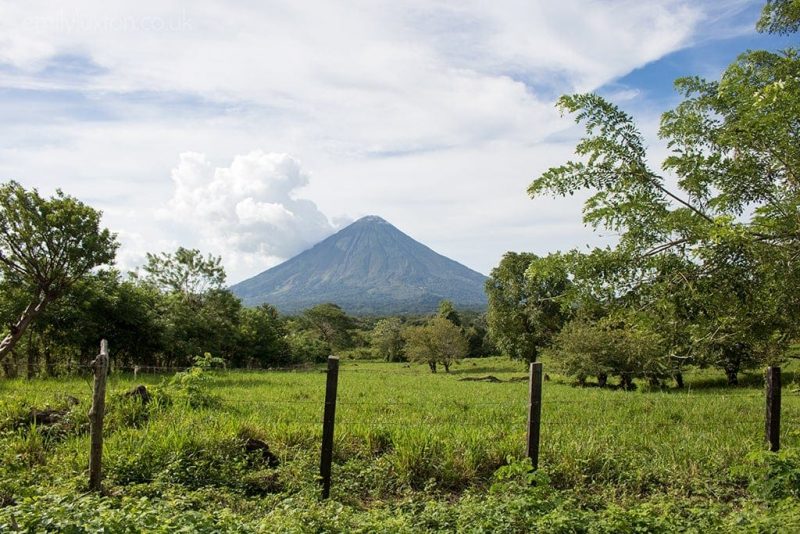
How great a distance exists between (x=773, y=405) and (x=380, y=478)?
5.65 metres

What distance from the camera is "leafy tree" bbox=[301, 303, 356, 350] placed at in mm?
73062

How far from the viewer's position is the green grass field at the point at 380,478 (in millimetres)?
4914

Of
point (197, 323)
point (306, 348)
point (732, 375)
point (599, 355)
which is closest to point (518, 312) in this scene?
point (599, 355)

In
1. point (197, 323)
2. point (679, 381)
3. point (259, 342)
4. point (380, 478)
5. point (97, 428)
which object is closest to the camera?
point (97, 428)

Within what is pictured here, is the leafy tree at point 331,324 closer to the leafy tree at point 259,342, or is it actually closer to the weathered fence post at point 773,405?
the leafy tree at point 259,342

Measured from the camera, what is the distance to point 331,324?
7512 centimetres

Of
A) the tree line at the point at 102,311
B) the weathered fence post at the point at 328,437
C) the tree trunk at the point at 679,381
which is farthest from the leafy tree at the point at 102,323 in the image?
the tree trunk at the point at 679,381

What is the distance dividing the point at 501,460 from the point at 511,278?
3495 cm

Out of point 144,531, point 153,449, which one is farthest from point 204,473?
point 144,531

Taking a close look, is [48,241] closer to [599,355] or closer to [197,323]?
[197,323]

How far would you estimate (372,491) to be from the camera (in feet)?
22.4

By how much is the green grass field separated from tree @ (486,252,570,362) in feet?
97.3

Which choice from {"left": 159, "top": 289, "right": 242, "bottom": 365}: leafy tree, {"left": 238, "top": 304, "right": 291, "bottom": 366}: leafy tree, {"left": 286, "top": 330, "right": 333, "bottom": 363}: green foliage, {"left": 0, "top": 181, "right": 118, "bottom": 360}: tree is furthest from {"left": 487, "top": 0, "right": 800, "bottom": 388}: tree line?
{"left": 286, "top": 330, "right": 333, "bottom": 363}: green foliage

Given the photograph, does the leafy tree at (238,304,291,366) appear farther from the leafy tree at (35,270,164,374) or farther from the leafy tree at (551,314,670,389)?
the leafy tree at (551,314,670,389)
